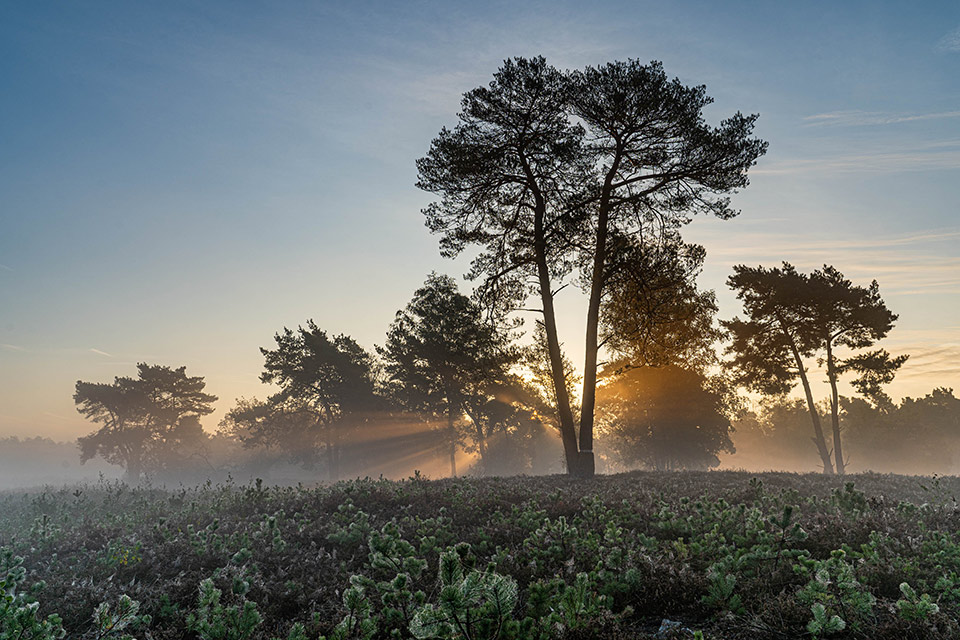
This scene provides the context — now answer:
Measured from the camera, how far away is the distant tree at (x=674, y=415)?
39562mm

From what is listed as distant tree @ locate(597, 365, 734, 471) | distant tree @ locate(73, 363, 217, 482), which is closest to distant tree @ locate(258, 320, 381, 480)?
distant tree @ locate(73, 363, 217, 482)

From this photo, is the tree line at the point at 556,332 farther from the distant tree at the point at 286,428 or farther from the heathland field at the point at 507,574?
the heathland field at the point at 507,574

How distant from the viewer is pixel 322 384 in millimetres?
48156

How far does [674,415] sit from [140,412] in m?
61.1

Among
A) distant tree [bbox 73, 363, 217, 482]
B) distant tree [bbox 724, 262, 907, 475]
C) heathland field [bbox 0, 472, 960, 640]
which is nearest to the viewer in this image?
heathland field [bbox 0, 472, 960, 640]

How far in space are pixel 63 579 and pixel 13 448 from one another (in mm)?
168182

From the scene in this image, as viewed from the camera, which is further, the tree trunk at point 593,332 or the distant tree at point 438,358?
the distant tree at point 438,358

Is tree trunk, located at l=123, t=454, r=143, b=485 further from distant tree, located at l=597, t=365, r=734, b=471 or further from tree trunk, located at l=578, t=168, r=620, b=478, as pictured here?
tree trunk, located at l=578, t=168, r=620, b=478

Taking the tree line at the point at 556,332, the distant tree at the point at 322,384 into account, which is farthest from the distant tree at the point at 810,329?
the distant tree at the point at 322,384

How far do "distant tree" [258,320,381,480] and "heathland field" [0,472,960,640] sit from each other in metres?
40.1

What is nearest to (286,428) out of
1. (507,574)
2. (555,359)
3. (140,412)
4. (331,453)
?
(331,453)

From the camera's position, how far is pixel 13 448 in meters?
124

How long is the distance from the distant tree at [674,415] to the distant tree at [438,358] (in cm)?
1186

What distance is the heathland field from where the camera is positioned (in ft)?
8.46
